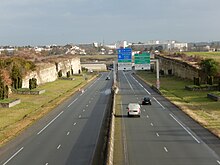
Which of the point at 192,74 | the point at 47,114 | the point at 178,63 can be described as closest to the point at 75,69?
the point at 178,63

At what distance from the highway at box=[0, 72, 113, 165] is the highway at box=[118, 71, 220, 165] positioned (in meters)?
2.83

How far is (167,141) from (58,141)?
8.78 metres

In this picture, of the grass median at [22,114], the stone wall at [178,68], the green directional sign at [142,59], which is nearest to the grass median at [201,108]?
the green directional sign at [142,59]

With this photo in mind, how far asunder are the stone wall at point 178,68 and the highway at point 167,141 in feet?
175

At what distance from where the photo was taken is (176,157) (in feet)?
88.7

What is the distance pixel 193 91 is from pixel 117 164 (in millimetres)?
52182

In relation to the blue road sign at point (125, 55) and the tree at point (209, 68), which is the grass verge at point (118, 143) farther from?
the tree at point (209, 68)


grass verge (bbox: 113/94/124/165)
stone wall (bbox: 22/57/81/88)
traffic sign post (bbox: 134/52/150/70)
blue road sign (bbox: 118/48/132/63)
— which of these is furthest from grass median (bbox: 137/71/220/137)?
stone wall (bbox: 22/57/81/88)

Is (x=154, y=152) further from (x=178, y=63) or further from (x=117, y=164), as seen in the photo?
(x=178, y=63)

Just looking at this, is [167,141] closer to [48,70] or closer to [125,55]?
[125,55]

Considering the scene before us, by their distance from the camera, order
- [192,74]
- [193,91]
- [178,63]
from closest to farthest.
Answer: [193,91] < [192,74] < [178,63]

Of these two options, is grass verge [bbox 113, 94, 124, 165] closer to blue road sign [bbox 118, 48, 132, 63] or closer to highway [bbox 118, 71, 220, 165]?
highway [bbox 118, 71, 220, 165]

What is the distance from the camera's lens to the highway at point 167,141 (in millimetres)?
26500

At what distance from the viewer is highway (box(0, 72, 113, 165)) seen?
28030 millimetres
